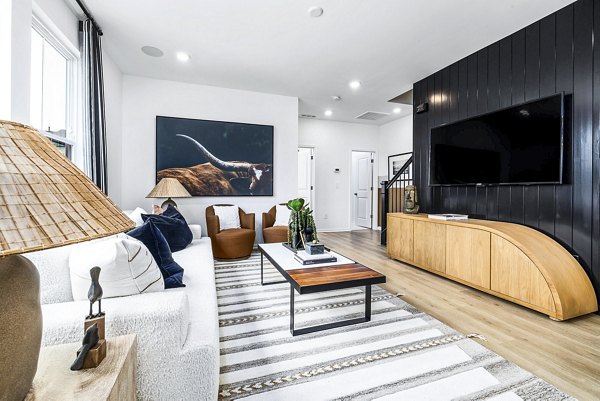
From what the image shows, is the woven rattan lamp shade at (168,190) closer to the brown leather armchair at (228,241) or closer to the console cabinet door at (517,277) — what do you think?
the brown leather armchair at (228,241)

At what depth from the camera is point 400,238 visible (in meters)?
3.83

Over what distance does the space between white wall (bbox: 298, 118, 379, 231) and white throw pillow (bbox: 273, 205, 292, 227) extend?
6.68ft

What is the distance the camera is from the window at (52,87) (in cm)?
214

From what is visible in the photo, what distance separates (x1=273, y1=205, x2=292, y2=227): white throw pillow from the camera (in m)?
4.49

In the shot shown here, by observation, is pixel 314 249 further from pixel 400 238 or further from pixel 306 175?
Answer: pixel 306 175

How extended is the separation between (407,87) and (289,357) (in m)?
4.29

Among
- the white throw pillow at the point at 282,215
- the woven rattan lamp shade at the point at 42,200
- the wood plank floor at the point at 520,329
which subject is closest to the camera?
the woven rattan lamp shade at the point at 42,200

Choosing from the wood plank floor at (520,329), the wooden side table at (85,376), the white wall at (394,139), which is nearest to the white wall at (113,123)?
the wooden side table at (85,376)

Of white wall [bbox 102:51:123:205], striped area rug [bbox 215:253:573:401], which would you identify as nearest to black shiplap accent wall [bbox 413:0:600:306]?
striped area rug [bbox 215:253:573:401]

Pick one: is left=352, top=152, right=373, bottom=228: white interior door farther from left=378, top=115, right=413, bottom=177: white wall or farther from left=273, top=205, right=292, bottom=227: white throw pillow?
left=273, top=205, right=292, bottom=227: white throw pillow

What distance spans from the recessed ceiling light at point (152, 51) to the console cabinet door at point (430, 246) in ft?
12.6

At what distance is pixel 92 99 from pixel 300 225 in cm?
236

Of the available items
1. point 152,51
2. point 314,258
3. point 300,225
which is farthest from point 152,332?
point 152,51

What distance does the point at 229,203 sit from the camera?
15.1 feet
